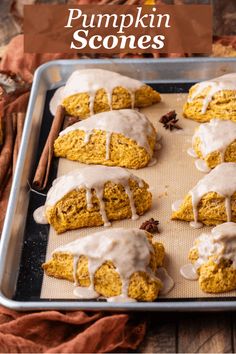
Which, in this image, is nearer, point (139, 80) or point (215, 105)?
point (215, 105)

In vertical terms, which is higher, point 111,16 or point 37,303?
point 111,16

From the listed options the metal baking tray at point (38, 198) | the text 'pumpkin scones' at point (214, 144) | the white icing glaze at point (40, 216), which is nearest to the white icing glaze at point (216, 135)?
the text 'pumpkin scones' at point (214, 144)

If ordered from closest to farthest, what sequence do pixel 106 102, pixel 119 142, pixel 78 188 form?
pixel 78 188 → pixel 119 142 → pixel 106 102

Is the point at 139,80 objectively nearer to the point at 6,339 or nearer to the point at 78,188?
the point at 78,188

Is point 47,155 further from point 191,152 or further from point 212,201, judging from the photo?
point 212,201

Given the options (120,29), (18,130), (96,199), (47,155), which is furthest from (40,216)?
(120,29)

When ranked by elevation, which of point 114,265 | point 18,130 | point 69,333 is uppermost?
point 18,130

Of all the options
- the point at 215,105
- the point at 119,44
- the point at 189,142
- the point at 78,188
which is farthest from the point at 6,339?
the point at 119,44
